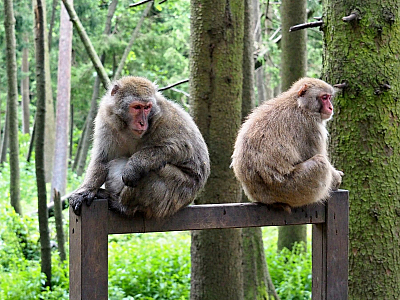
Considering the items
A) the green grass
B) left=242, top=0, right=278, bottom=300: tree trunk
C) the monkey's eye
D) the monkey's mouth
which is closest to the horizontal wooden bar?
the monkey's mouth

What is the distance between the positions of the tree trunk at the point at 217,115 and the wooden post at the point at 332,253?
146 centimetres

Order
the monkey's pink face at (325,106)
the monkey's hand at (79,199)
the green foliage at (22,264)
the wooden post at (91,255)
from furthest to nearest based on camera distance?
the green foliage at (22,264) → the monkey's pink face at (325,106) → the monkey's hand at (79,199) → the wooden post at (91,255)

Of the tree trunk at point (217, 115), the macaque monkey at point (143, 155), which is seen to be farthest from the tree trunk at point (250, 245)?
the macaque monkey at point (143, 155)

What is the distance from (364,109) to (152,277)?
4170 mm

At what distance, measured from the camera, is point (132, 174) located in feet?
10.6

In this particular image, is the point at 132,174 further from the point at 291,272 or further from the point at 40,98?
the point at 291,272

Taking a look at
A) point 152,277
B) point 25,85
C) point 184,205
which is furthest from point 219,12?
point 25,85

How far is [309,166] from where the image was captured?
3.80m

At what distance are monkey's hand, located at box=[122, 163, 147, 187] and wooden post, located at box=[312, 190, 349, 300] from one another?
52.2 inches

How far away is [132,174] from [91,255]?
56 centimetres

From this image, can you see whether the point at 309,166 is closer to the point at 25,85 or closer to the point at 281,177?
the point at 281,177

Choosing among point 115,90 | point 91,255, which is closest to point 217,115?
point 115,90

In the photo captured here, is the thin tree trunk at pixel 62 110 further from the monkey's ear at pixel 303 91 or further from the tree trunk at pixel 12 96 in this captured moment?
the monkey's ear at pixel 303 91

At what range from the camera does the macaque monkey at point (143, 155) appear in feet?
10.6
